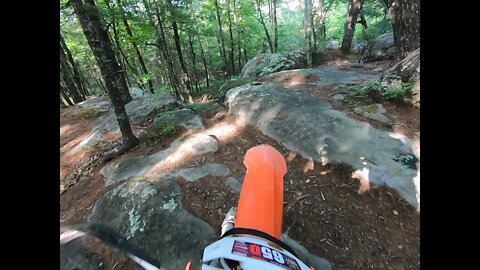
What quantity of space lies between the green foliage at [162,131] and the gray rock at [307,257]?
395 cm

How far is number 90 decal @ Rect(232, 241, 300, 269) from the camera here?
1.31 metres

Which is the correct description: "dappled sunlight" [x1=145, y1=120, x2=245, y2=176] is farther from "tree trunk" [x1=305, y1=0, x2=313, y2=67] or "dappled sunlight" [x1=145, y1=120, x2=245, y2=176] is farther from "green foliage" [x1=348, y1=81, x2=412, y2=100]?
"tree trunk" [x1=305, y1=0, x2=313, y2=67]

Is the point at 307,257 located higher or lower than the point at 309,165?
lower

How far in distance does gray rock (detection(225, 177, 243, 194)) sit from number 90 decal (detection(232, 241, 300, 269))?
2.51 meters

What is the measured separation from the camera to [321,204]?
3512mm

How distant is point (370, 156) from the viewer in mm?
3922

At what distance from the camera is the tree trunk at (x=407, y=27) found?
5363 millimetres

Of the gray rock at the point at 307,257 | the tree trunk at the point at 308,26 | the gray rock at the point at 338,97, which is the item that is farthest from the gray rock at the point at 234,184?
the tree trunk at the point at 308,26

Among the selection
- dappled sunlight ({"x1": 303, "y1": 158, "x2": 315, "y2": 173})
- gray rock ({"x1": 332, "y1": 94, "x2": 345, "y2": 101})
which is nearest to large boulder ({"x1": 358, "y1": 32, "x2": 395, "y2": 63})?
gray rock ({"x1": 332, "y1": 94, "x2": 345, "y2": 101})

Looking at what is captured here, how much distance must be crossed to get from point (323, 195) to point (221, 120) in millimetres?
3865

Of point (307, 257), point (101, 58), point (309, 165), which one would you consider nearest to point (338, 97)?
point (309, 165)

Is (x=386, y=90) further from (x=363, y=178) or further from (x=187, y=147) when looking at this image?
(x=187, y=147)

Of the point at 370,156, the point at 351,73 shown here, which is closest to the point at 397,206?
the point at 370,156

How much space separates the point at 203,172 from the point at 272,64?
31.8 feet
